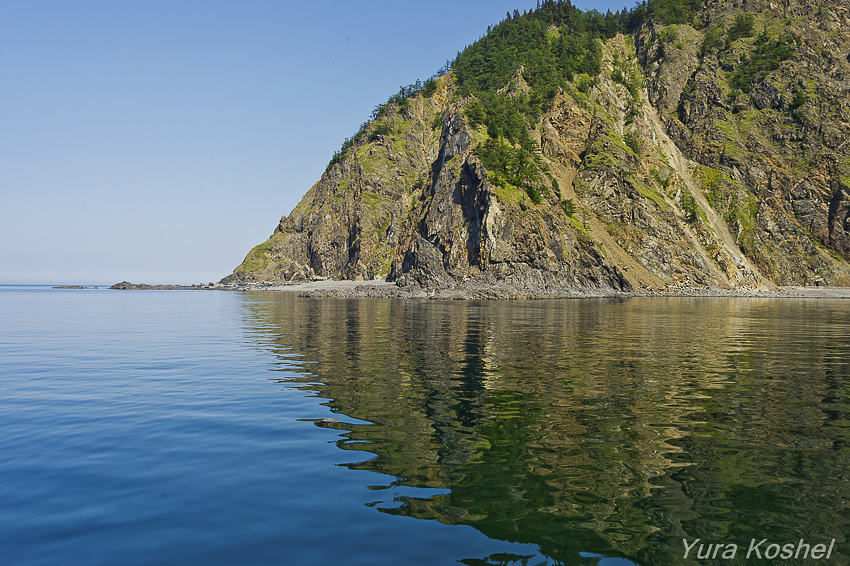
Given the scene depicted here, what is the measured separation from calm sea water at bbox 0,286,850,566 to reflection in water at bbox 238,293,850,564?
7 cm

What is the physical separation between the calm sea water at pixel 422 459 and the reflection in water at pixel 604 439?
0.07 m

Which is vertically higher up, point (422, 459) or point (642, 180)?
point (642, 180)

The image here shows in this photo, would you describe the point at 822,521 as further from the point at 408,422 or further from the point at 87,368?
the point at 87,368

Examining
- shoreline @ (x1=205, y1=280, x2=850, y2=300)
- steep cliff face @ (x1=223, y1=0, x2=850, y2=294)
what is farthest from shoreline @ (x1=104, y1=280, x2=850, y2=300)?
steep cliff face @ (x1=223, y1=0, x2=850, y2=294)

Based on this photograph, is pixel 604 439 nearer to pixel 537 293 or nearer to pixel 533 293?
pixel 533 293

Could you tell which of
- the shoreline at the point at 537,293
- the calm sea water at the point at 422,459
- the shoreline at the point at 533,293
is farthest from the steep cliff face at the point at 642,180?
the calm sea water at the point at 422,459

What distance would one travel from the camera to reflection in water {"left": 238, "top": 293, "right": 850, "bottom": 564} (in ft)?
26.5

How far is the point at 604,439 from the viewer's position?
12742 mm

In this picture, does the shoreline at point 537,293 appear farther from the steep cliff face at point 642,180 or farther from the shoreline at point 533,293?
the steep cliff face at point 642,180

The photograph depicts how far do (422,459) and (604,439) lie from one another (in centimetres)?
500

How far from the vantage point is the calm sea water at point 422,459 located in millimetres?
7527

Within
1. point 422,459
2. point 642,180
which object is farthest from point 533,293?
point 422,459

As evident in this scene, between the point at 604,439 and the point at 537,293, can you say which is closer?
the point at 604,439

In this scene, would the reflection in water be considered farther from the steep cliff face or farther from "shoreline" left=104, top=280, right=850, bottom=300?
the steep cliff face
